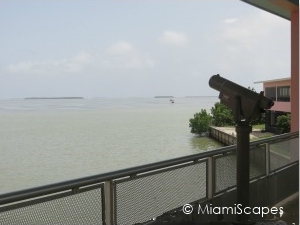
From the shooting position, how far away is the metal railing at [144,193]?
5.62ft

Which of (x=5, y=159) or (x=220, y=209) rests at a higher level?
(x=220, y=209)

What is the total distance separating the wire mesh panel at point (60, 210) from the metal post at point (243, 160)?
0.93m

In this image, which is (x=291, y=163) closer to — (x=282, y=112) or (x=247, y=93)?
(x=247, y=93)

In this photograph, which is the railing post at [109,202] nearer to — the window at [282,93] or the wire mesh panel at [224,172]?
the wire mesh panel at [224,172]

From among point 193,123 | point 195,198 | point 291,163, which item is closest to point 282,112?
point 193,123

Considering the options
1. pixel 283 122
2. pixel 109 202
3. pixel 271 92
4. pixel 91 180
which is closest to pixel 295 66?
pixel 109 202

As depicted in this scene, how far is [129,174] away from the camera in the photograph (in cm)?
212

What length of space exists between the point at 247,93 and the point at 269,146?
1.56 m

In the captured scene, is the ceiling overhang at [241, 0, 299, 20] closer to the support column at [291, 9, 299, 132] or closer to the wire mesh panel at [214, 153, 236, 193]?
the support column at [291, 9, 299, 132]

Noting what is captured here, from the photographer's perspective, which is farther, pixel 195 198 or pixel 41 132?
pixel 41 132

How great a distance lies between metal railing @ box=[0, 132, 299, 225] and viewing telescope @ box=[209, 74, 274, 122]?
0.47m

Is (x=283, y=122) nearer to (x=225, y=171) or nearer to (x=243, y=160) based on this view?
(x=225, y=171)

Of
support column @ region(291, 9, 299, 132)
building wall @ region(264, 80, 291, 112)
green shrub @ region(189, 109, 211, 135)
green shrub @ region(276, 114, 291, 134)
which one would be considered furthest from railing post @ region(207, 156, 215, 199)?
green shrub @ region(189, 109, 211, 135)

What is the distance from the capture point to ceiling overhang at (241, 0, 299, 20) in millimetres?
5516
